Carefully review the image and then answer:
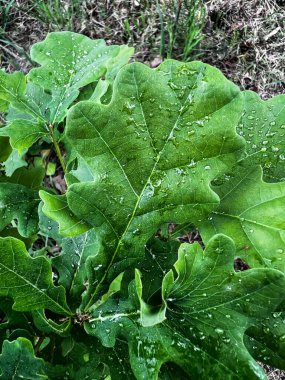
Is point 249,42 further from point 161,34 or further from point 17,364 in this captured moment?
point 17,364

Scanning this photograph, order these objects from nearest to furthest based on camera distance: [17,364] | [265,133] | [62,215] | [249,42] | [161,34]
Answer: [17,364], [62,215], [265,133], [161,34], [249,42]

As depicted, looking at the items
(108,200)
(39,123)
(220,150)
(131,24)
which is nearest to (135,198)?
(108,200)

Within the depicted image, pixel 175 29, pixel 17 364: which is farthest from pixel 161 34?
pixel 17 364

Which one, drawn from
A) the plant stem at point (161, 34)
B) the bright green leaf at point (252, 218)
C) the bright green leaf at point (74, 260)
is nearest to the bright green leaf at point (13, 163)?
the bright green leaf at point (74, 260)

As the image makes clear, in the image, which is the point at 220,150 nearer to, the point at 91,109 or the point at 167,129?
the point at 167,129

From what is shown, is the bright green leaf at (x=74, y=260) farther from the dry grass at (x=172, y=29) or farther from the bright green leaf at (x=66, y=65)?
the dry grass at (x=172, y=29)

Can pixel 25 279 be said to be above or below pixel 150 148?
below
